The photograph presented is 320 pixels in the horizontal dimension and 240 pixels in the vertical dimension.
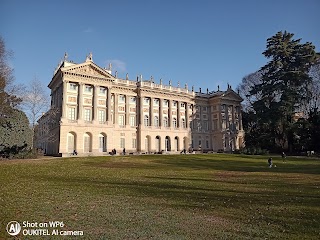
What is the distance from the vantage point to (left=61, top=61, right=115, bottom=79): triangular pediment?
158 feet

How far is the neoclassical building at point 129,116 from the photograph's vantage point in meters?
48.2

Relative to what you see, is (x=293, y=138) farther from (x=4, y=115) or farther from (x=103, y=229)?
(x=103, y=229)

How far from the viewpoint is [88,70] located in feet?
165

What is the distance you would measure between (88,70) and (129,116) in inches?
542

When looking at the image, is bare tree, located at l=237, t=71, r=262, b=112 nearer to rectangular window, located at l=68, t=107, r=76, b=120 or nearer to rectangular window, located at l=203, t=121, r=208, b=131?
rectangular window, located at l=203, t=121, r=208, b=131

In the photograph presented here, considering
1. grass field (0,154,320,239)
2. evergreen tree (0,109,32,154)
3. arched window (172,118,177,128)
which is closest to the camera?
grass field (0,154,320,239)

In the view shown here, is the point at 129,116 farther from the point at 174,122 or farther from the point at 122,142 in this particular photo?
the point at 174,122

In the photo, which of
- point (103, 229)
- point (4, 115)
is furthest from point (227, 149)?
point (103, 229)

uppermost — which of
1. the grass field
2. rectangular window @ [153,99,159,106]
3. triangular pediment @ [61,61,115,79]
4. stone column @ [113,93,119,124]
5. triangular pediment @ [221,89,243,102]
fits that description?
triangular pediment @ [61,61,115,79]

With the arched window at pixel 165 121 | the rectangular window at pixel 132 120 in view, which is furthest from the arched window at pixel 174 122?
the rectangular window at pixel 132 120

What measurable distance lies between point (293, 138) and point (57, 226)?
5668 centimetres

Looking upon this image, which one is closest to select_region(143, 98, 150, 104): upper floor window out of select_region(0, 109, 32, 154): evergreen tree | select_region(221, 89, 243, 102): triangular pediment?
select_region(221, 89, 243, 102): triangular pediment

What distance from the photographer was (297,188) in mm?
15344

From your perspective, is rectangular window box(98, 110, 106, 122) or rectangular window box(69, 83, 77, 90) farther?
rectangular window box(98, 110, 106, 122)
